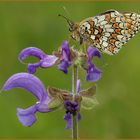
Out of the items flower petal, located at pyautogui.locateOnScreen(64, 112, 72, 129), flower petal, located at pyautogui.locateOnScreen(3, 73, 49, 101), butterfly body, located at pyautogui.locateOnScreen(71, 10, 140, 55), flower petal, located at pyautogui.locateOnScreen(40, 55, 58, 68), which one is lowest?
flower petal, located at pyautogui.locateOnScreen(64, 112, 72, 129)

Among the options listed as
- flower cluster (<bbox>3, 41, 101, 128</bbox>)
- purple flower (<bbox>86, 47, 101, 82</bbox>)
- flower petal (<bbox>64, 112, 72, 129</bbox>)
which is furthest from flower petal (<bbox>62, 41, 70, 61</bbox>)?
flower petal (<bbox>64, 112, 72, 129</bbox>)

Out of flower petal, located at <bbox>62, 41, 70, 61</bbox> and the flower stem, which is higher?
flower petal, located at <bbox>62, 41, 70, 61</bbox>

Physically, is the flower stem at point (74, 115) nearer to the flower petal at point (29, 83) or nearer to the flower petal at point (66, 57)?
the flower petal at point (66, 57)

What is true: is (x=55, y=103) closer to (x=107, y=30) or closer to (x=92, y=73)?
(x=92, y=73)

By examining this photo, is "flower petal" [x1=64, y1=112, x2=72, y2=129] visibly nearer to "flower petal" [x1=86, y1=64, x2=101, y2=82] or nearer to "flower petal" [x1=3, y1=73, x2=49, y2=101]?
"flower petal" [x1=3, y1=73, x2=49, y2=101]

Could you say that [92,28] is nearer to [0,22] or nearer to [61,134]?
[61,134]

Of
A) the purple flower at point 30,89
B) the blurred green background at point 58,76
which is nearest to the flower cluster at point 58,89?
the purple flower at point 30,89
